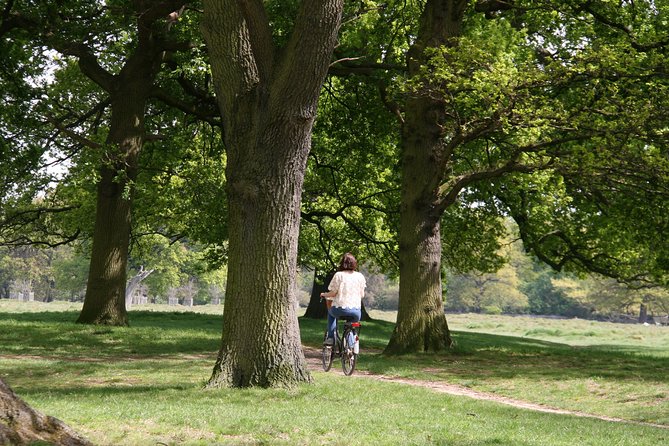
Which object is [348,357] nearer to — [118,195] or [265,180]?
[265,180]

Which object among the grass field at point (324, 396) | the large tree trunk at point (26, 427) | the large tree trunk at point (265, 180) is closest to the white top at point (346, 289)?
the grass field at point (324, 396)

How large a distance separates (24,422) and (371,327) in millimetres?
Result: 30046

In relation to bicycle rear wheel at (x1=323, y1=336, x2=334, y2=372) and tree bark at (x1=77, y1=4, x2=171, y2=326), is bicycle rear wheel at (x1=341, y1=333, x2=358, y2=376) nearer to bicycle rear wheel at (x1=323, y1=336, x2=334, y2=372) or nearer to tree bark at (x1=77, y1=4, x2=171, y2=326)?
bicycle rear wheel at (x1=323, y1=336, x2=334, y2=372)

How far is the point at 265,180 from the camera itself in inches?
465

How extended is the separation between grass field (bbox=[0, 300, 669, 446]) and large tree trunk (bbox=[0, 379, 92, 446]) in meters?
0.87

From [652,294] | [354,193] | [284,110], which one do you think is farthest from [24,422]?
[652,294]

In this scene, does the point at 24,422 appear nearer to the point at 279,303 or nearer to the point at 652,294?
the point at 279,303

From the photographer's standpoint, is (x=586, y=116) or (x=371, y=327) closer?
(x=586, y=116)

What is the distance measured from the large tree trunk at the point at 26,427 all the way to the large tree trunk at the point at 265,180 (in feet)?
18.2

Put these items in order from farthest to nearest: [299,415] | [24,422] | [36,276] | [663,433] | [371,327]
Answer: [36,276]
[371,327]
[663,433]
[299,415]
[24,422]

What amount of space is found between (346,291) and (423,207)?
7.69 metres

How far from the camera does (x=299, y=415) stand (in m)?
9.23

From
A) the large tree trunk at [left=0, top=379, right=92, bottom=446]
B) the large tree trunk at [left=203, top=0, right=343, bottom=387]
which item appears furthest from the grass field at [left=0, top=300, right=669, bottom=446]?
the large tree trunk at [left=0, top=379, right=92, bottom=446]

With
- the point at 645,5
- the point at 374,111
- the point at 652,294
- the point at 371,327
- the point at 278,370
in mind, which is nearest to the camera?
the point at 278,370
